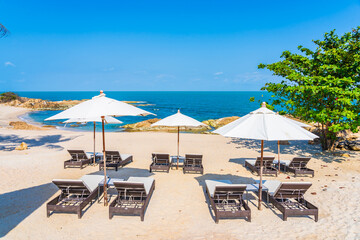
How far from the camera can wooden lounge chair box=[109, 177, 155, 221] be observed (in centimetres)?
561

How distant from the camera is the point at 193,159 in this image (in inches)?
388

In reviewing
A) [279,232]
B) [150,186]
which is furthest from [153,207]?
[279,232]

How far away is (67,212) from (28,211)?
1101 mm

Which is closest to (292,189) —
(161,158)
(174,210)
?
(174,210)

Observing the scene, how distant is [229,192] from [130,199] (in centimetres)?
276

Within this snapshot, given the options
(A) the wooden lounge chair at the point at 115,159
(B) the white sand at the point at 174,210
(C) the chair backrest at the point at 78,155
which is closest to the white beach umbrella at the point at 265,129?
(B) the white sand at the point at 174,210

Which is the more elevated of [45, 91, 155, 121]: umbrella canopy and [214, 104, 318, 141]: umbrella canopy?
[45, 91, 155, 121]: umbrella canopy

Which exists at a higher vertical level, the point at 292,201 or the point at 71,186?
the point at 71,186

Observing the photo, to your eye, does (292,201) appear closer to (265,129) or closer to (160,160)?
(265,129)

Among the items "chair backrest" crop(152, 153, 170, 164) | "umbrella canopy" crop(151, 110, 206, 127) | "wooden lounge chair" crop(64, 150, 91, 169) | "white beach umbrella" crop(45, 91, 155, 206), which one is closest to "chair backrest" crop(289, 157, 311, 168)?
"umbrella canopy" crop(151, 110, 206, 127)

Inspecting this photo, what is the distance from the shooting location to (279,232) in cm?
520

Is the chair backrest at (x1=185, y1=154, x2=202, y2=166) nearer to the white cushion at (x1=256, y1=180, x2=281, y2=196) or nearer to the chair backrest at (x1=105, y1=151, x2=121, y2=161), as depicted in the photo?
the chair backrest at (x1=105, y1=151, x2=121, y2=161)

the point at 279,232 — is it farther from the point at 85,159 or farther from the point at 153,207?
the point at 85,159

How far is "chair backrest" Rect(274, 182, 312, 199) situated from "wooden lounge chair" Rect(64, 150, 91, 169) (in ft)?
26.5
